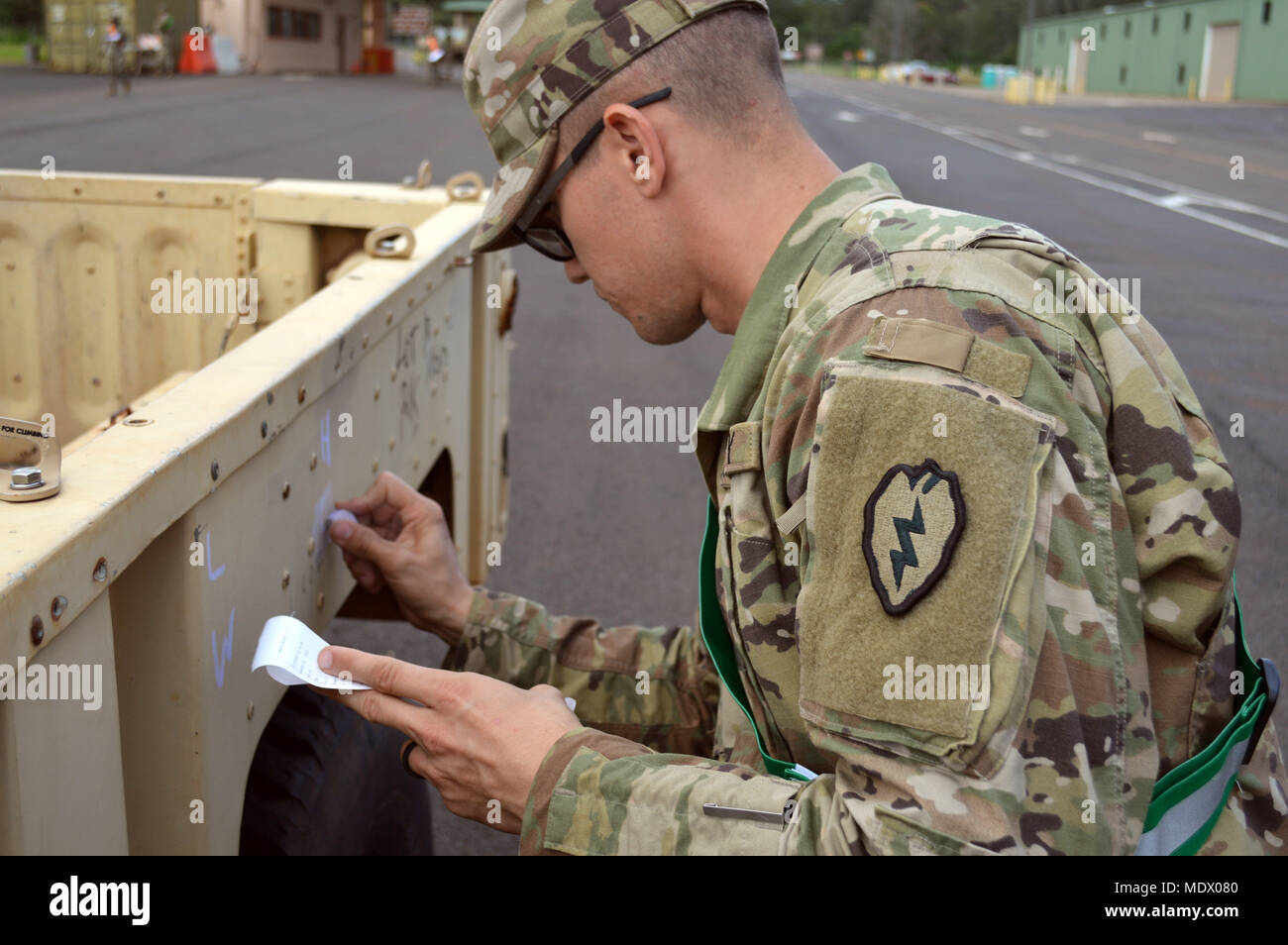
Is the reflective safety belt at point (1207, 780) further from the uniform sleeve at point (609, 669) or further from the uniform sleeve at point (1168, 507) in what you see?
the uniform sleeve at point (609, 669)

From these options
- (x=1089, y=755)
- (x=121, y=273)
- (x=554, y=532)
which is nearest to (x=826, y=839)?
(x=1089, y=755)

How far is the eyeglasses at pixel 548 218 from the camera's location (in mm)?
1928

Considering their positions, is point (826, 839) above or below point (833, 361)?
below

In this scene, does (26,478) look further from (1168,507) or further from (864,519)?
(1168,507)

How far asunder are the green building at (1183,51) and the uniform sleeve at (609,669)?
134 feet

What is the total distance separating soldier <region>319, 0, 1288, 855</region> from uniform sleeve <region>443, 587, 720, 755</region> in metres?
0.27

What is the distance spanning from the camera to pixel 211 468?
1.61m

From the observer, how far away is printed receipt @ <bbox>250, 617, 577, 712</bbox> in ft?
5.74

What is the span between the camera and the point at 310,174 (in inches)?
589

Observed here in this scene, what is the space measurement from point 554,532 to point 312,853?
3585 mm

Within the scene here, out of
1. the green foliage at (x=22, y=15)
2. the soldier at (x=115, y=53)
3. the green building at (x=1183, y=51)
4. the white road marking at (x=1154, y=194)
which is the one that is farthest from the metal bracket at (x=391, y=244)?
the green foliage at (x=22, y=15)

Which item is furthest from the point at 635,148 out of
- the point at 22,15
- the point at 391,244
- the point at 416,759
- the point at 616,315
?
the point at 22,15

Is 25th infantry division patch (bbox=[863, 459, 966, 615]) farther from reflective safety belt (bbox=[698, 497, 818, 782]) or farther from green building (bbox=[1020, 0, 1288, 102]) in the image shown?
green building (bbox=[1020, 0, 1288, 102])
